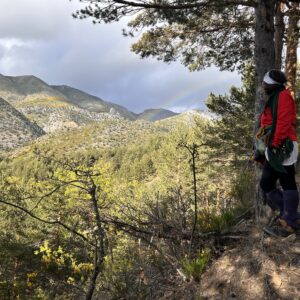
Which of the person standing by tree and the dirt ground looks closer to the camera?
the dirt ground

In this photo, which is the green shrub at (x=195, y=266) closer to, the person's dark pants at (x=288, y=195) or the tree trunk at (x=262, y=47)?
the person's dark pants at (x=288, y=195)

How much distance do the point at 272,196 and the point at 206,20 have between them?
6.07m

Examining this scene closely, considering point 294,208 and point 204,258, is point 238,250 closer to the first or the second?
point 204,258

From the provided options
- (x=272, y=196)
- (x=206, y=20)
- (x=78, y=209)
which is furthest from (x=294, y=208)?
(x=206, y=20)

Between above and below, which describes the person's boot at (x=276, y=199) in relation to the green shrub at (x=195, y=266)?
above

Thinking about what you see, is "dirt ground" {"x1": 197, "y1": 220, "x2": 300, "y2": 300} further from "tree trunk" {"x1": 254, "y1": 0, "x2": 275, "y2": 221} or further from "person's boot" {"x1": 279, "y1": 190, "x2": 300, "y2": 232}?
"tree trunk" {"x1": 254, "y1": 0, "x2": 275, "y2": 221}

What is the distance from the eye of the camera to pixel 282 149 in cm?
355

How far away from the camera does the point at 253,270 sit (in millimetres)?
3230

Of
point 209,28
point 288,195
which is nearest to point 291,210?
point 288,195

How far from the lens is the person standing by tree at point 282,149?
3510mm

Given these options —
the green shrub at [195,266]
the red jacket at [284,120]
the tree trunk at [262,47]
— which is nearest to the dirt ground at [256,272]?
the green shrub at [195,266]

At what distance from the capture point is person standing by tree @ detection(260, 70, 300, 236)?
3.51 metres

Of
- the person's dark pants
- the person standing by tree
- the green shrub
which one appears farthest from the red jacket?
the green shrub

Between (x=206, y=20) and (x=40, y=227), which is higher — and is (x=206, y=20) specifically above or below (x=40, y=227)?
above
